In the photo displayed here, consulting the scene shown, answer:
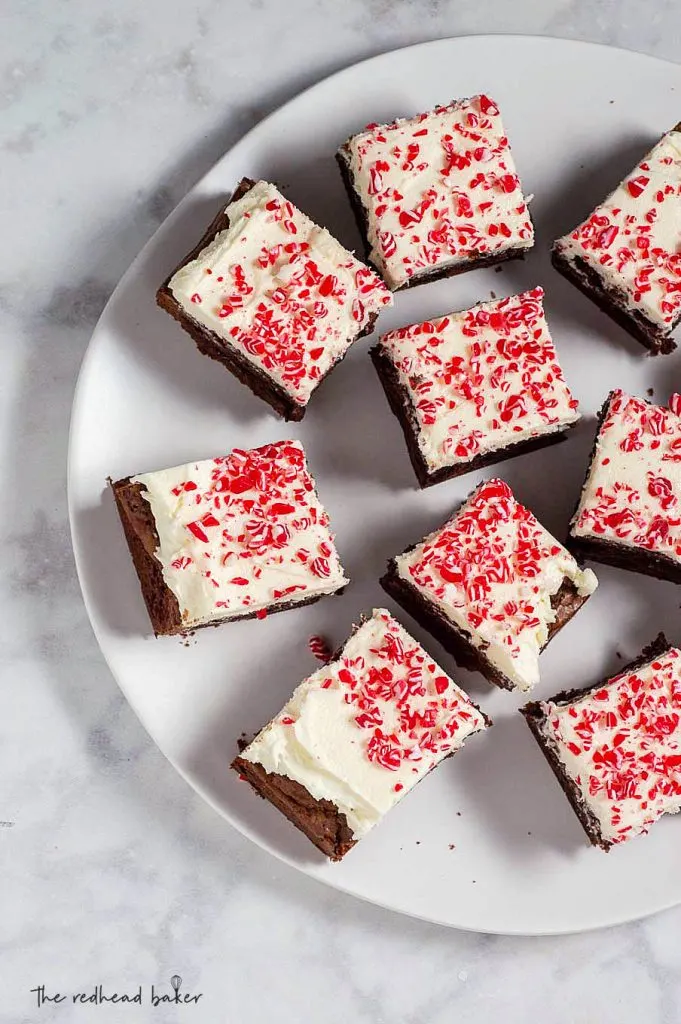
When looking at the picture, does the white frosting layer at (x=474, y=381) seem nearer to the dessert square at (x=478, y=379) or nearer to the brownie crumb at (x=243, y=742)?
the dessert square at (x=478, y=379)

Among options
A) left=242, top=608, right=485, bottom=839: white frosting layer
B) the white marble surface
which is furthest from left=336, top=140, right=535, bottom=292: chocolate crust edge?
left=242, top=608, right=485, bottom=839: white frosting layer

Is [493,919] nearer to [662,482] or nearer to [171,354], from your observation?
[662,482]

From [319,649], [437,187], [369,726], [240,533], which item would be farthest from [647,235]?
[369,726]

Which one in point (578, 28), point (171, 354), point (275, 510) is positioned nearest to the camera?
point (275, 510)

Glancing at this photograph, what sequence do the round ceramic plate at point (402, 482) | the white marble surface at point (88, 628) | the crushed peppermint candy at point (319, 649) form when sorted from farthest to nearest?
the white marble surface at point (88, 628), the crushed peppermint candy at point (319, 649), the round ceramic plate at point (402, 482)

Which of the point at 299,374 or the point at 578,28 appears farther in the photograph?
the point at 578,28

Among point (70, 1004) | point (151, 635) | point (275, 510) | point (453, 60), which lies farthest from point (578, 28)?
point (70, 1004)

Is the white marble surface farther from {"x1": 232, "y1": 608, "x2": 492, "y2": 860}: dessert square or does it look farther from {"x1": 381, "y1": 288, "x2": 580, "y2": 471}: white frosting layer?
{"x1": 381, "y1": 288, "x2": 580, "y2": 471}: white frosting layer

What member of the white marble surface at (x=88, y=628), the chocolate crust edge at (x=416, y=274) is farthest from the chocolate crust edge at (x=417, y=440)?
the white marble surface at (x=88, y=628)
